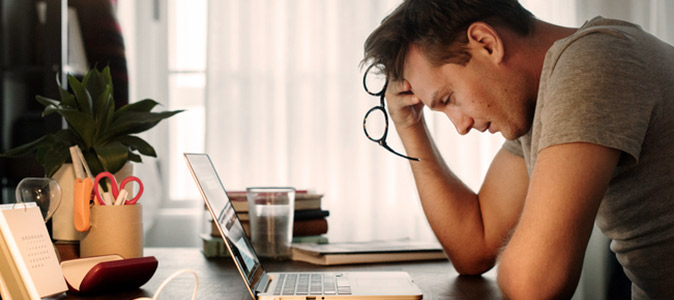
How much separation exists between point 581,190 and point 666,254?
351 mm

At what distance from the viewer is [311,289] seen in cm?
92

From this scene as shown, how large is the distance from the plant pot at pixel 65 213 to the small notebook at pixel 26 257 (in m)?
0.37

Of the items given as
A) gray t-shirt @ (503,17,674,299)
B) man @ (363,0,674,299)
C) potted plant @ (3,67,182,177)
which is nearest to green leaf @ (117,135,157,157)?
potted plant @ (3,67,182,177)

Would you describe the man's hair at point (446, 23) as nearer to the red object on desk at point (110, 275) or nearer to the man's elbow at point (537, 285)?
the man's elbow at point (537, 285)

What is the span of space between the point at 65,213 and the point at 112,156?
15 centimetres

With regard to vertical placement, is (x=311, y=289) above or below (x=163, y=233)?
above

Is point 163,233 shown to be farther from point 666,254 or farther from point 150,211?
point 666,254

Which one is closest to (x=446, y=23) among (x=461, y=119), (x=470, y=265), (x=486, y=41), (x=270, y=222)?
(x=486, y=41)

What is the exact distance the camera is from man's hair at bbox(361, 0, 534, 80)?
1.12 meters

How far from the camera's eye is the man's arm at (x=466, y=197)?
4.52 ft

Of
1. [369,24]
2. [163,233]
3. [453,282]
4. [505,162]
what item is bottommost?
[163,233]

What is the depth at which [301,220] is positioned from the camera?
1.50m

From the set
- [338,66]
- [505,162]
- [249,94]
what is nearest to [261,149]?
[249,94]

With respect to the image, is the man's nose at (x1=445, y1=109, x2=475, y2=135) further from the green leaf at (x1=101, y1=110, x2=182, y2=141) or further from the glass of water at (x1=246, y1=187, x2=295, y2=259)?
the green leaf at (x1=101, y1=110, x2=182, y2=141)
